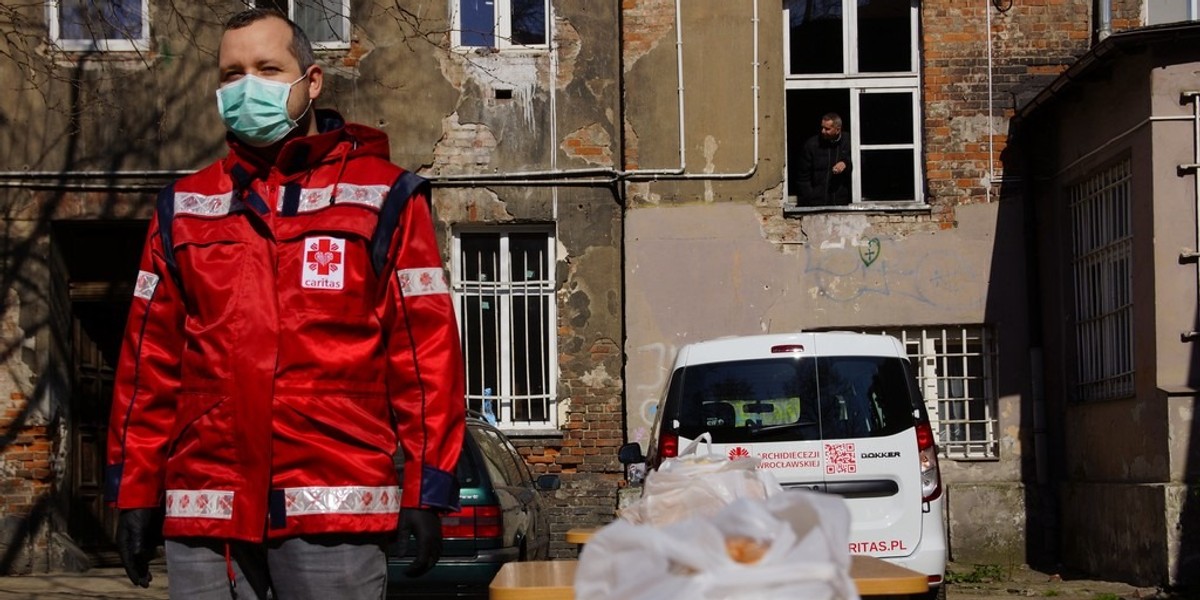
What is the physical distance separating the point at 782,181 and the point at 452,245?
3322 mm

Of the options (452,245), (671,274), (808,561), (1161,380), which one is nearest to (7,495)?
(452,245)

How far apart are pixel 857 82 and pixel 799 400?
6.94 m

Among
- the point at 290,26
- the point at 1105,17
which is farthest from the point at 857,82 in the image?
the point at 290,26

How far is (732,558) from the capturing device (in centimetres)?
303

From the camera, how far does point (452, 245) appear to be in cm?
1608

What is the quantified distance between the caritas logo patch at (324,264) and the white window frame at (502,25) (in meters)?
12.2

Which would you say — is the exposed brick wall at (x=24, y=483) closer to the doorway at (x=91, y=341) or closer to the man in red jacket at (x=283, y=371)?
the doorway at (x=91, y=341)

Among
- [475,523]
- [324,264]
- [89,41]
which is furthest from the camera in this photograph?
[89,41]

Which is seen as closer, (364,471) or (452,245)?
(364,471)

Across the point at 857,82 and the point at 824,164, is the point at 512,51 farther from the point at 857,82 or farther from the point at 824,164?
the point at 857,82

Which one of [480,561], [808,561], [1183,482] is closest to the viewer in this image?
[808,561]

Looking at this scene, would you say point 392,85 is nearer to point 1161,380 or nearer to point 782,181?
point 782,181

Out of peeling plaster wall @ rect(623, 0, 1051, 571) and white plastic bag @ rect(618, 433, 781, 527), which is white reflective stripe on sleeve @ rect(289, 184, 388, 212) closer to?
white plastic bag @ rect(618, 433, 781, 527)

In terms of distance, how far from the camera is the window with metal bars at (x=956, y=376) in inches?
627
